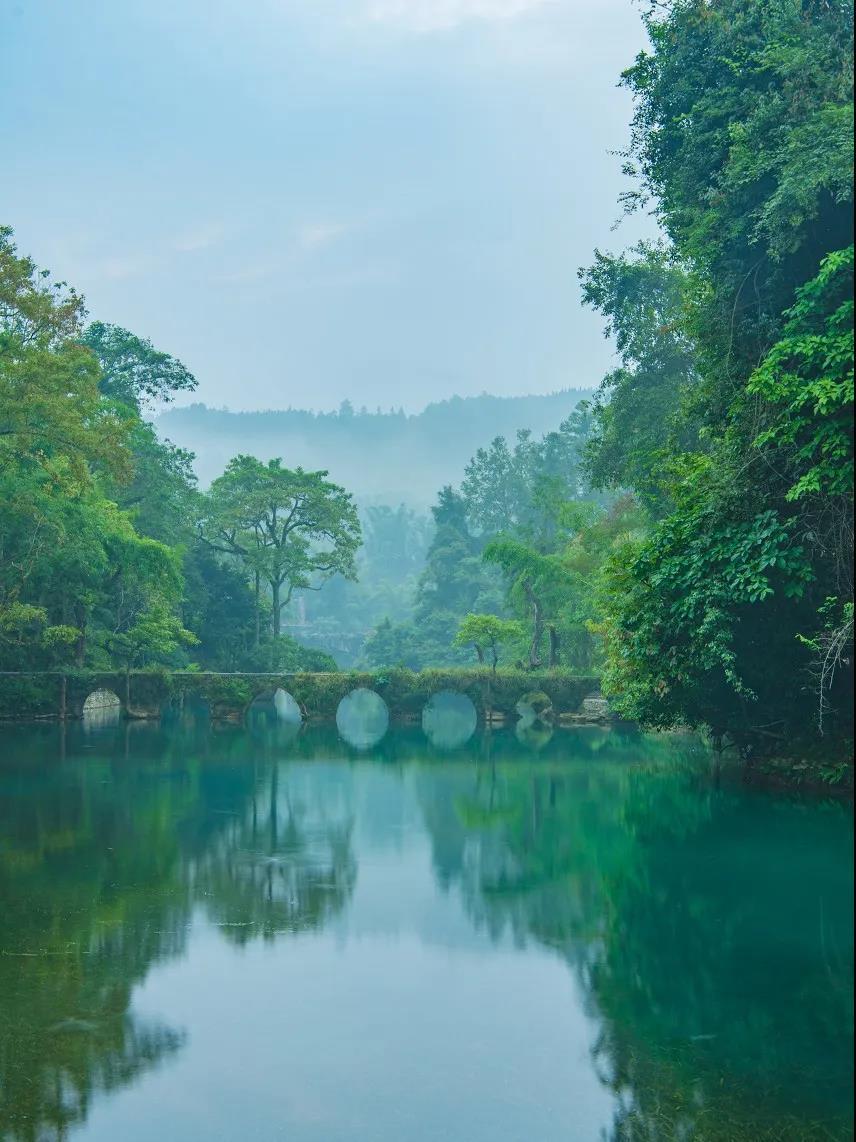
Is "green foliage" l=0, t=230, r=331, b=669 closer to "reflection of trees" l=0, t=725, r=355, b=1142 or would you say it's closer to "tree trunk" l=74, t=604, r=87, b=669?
"tree trunk" l=74, t=604, r=87, b=669

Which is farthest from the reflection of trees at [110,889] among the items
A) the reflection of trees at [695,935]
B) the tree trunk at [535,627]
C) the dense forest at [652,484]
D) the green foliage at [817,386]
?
the tree trunk at [535,627]

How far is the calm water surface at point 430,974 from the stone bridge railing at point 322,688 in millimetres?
17782

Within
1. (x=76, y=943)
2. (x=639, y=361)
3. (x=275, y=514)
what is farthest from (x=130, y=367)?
(x=76, y=943)

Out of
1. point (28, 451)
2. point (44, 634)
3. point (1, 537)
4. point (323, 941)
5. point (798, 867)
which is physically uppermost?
point (28, 451)

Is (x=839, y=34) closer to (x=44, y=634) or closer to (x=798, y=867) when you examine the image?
(x=798, y=867)

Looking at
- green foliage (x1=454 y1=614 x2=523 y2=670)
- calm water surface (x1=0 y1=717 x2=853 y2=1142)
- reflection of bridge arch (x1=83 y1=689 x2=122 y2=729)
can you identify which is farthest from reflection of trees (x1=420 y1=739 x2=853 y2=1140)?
reflection of bridge arch (x1=83 y1=689 x2=122 y2=729)

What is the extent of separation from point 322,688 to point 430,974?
3127 cm

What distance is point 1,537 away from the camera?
35125mm

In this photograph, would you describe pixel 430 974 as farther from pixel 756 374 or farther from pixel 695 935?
pixel 756 374

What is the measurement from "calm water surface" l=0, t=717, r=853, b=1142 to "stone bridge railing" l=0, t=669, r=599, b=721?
1778 cm

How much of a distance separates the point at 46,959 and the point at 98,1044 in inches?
100

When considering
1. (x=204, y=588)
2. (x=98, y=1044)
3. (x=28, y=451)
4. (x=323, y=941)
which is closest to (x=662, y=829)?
(x=323, y=941)

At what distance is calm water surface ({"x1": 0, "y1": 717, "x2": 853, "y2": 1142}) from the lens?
9.32 metres

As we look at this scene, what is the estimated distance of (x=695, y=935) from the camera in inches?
512
